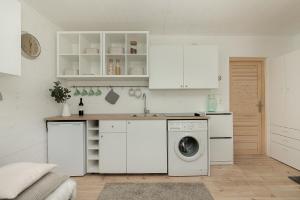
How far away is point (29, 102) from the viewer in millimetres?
2582

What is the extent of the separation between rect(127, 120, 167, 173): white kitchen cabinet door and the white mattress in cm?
110

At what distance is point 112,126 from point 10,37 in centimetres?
165

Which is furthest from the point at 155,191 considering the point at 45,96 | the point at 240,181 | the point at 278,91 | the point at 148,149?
the point at 278,91

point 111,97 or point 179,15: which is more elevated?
point 179,15

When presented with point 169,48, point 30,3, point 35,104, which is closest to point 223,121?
point 169,48

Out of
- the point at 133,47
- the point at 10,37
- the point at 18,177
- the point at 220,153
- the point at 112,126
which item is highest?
Answer: the point at 133,47

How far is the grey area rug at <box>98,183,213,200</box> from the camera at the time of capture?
2.30m

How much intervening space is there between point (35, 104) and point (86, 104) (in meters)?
1.01

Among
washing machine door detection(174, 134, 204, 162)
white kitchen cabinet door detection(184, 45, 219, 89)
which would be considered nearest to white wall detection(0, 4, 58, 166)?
washing machine door detection(174, 134, 204, 162)

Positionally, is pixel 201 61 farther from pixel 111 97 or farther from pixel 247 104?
pixel 111 97

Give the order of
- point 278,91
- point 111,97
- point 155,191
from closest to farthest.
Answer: point 155,191
point 278,91
point 111,97

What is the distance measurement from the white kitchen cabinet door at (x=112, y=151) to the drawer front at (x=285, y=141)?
269 cm

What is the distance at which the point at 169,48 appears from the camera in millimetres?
3318

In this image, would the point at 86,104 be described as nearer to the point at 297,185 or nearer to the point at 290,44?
the point at 297,185
